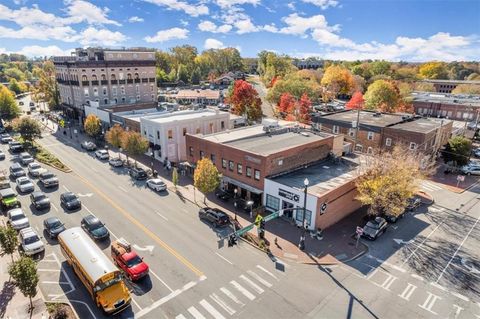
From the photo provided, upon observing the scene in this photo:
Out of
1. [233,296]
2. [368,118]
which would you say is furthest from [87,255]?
[368,118]

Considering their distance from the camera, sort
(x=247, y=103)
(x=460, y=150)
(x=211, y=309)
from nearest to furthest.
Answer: (x=211, y=309) → (x=460, y=150) → (x=247, y=103)

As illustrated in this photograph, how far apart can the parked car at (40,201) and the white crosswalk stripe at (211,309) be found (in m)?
24.9

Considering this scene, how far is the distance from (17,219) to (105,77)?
5719 cm

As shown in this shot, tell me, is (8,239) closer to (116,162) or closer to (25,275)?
(25,275)

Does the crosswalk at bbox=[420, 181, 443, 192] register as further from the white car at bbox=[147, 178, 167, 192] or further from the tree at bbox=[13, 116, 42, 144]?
the tree at bbox=[13, 116, 42, 144]

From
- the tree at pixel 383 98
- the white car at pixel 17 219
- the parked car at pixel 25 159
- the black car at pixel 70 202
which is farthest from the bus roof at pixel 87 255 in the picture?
the tree at pixel 383 98

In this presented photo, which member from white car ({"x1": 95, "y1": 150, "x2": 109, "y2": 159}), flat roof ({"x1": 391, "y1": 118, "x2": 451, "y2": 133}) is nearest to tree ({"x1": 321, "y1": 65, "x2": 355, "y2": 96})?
flat roof ({"x1": 391, "y1": 118, "x2": 451, "y2": 133})

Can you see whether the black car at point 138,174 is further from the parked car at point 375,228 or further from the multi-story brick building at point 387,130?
the multi-story brick building at point 387,130

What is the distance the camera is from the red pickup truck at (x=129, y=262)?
76.4 ft

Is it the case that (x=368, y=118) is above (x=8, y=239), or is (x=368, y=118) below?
above

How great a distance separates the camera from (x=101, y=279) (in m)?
19.7

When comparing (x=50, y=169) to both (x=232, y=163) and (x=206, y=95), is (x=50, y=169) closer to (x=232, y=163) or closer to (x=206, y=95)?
(x=232, y=163)

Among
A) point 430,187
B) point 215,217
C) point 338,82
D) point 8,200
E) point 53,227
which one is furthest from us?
point 338,82

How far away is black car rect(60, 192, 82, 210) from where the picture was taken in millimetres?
35188
